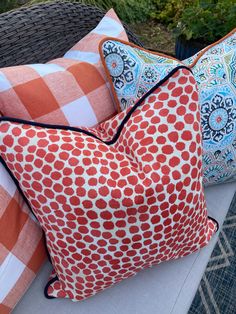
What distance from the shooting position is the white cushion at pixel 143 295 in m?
0.74

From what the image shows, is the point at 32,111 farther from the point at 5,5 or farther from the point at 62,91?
the point at 5,5

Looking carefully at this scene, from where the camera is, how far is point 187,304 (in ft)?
2.49

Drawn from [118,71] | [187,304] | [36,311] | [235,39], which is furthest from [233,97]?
[36,311]

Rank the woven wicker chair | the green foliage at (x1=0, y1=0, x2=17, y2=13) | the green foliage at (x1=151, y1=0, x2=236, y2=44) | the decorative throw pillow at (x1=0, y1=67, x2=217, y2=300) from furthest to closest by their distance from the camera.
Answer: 1. the green foliage at (x1=0, y1=0, x2=17, y2=13)
2. the green foliage at (x1=151, y1=0, x2=236, y2=44)
3. the woven wicker chair
4. the decorative throw pillow at (x1=0, y1=67, x2=217, y2=300)

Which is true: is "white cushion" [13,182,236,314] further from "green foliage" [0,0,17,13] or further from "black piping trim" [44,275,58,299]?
"green foliage" [0,0,17,13]

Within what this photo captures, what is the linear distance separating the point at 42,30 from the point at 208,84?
1.63 ft

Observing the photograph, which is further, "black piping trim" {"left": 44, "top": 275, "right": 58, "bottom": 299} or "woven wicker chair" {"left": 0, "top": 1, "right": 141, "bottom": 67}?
"woven wicker chair" {"left": 0, "top": 1, "right": 141, "bottom": 67}

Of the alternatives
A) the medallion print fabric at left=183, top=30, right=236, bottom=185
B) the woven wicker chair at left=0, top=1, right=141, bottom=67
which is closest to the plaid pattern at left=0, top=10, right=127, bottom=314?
the woven wicker chair at left=0, top=1, right=141, bottom=67

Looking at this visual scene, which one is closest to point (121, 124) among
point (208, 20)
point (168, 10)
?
point (208, 20)

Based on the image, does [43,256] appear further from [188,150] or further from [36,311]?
[188,150]

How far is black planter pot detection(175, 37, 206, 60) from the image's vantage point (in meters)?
1.64

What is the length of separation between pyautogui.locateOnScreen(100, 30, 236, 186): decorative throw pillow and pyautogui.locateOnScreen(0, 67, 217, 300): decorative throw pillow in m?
0.14

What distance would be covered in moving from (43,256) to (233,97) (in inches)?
23.7

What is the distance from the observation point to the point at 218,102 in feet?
2.65
